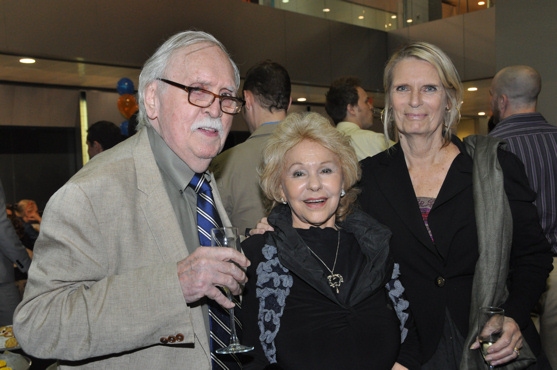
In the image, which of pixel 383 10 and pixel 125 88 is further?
pixel 383 10

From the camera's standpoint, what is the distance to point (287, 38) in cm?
1103

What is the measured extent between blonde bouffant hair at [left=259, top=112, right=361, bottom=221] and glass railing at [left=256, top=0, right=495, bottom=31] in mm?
8824

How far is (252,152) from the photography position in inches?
143

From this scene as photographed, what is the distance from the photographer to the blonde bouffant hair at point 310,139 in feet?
8.09

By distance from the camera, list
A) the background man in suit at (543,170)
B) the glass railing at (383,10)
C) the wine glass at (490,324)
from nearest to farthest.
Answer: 1. the wine glass at (490,324)
2. the background man in suit at (543,170)
3. the glass railing at (383,10)

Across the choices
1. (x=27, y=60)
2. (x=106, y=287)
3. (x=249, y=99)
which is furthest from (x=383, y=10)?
(x=106, y=287)

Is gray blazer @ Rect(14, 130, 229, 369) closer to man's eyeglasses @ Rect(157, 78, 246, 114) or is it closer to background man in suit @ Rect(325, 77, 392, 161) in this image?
man's eyeglasses @ Rect(157, 78, 246, 114)

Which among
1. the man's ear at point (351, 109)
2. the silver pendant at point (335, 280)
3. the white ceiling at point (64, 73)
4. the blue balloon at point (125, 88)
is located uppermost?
the white ceiling at point (64, 73)

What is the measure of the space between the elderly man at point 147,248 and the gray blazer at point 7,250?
10.3 ft

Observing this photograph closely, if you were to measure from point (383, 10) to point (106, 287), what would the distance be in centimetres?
1249

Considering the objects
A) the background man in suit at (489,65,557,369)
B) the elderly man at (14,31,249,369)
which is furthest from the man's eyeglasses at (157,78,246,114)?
the background man in suit at (489,65,557,369)

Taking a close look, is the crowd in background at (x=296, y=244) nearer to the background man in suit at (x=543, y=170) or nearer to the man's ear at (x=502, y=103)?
the background man in suit at (x=543, y=170)

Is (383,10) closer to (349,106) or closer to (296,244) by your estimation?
(349,106)

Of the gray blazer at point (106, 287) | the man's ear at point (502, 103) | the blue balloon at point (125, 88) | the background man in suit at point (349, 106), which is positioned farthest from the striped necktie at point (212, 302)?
the blue balloon at point (125, 88)
